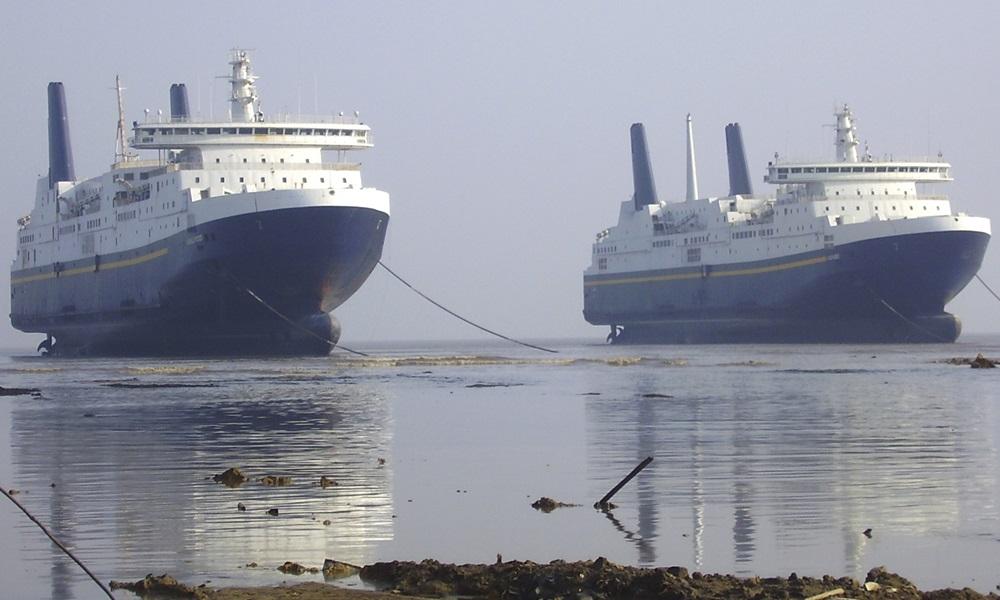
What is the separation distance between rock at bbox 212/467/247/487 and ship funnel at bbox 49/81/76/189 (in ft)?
216

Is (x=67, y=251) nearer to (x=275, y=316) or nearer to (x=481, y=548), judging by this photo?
(x=275, y=316)

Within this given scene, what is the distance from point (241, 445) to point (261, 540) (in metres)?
9.78

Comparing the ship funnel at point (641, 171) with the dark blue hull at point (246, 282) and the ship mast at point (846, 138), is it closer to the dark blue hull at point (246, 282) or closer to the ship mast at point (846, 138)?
the ship mast at point (846, 138)

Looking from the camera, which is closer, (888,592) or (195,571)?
(888,592)

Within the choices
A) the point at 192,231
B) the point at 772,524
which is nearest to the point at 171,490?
the point at 772,524

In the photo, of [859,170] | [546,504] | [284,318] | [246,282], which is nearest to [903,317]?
[859,170]

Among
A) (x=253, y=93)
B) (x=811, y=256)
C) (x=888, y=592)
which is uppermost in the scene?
(x=253, y=93)

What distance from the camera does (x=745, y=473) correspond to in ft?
61.4

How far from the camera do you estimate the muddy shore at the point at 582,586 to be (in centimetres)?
1065

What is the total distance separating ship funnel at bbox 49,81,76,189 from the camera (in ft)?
273

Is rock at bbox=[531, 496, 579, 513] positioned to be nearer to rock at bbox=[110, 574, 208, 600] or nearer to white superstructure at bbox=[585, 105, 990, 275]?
rock at bbox=[110, 574, 208, 600]

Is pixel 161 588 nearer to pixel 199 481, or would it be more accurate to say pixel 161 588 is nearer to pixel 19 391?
pixel 199 481

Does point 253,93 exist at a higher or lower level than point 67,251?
higher

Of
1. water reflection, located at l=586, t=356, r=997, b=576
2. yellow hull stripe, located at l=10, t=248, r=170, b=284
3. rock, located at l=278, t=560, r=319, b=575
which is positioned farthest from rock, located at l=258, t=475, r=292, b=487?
yellow hull stripe, located at l=10, t=248, r=170, b=284
